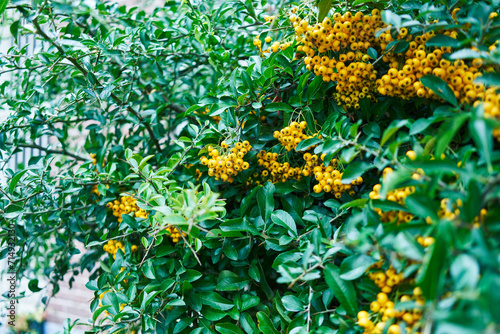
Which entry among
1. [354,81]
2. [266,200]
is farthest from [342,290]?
[354,81]

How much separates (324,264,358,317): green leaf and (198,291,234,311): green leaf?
0.41 meters

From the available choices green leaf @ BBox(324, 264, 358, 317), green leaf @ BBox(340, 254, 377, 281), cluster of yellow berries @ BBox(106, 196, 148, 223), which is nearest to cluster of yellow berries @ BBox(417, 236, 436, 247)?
green leaf @ BBox(340, 254, 377, 281)

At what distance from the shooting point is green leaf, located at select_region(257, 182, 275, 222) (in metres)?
1.16

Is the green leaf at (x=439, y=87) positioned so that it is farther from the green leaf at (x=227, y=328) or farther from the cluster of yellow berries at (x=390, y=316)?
the green leaf at (x=227, y=328)

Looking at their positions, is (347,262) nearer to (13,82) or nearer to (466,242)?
(466,242)

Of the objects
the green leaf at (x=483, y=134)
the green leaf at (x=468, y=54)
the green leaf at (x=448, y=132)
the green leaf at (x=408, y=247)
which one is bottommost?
the green leaf at (x=408, y=247)

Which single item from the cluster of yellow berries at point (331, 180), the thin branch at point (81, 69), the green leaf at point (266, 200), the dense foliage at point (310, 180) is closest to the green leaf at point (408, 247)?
the dense foliage at point (310, 180)

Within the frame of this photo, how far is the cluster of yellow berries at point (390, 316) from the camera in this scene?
708 mm

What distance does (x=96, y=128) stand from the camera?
72.1 inches

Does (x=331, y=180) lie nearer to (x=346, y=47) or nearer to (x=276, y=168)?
(x=276, y=168)

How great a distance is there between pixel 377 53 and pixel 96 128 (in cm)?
146

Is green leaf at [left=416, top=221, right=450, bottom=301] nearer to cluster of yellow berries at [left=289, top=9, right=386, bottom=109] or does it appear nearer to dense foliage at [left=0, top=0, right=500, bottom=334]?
dense foliage at [left=0, top=0, right=500, bottom=334]

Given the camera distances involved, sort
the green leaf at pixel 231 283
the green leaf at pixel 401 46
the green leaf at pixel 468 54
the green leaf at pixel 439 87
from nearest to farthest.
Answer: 1. the green leaf at pixel 468 54
2. the green leaf at pixel 439 87
3. the green leaf at pixel 401 46
4. the green leaf at pixel 231 283

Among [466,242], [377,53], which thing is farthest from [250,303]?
[377,53]
